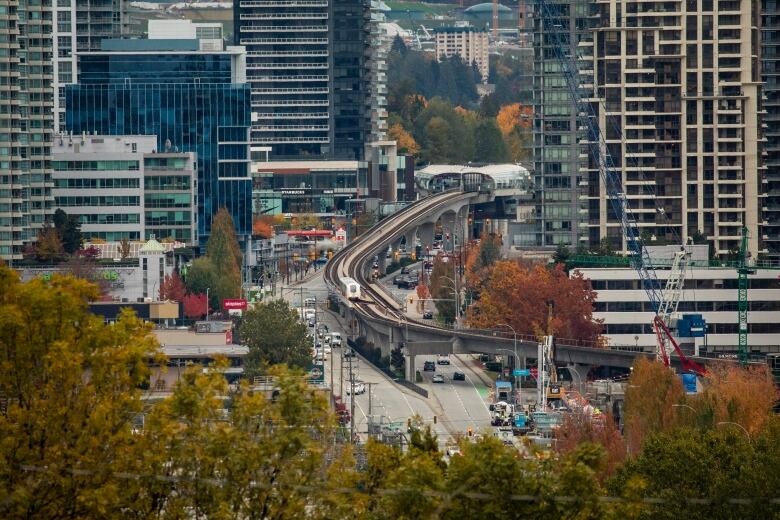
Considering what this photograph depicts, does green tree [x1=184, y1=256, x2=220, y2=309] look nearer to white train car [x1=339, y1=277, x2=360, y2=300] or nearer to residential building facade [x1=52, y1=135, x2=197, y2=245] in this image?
residential building facade [x1=52, y1=135, x2=197, y2=245]

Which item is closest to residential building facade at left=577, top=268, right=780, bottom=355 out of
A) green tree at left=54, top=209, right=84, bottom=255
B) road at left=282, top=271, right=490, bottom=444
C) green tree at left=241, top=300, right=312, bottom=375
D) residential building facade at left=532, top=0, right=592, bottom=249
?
road at left=282, top=271, right=490, bottom=444

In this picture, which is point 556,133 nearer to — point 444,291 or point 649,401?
point 444,291

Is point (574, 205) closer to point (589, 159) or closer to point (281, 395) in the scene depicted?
point (589, 159)

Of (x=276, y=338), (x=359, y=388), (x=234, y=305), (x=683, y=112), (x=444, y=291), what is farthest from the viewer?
(x=444, y=291)

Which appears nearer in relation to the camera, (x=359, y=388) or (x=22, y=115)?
(x=359, y=388)

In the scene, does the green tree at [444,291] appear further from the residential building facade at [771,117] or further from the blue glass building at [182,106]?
the residential building facade at [771,117]

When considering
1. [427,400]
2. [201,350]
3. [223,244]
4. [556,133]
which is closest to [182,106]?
[223,244]

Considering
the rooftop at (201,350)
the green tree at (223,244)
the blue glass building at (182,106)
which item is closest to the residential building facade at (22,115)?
the green tree at (223,244)
